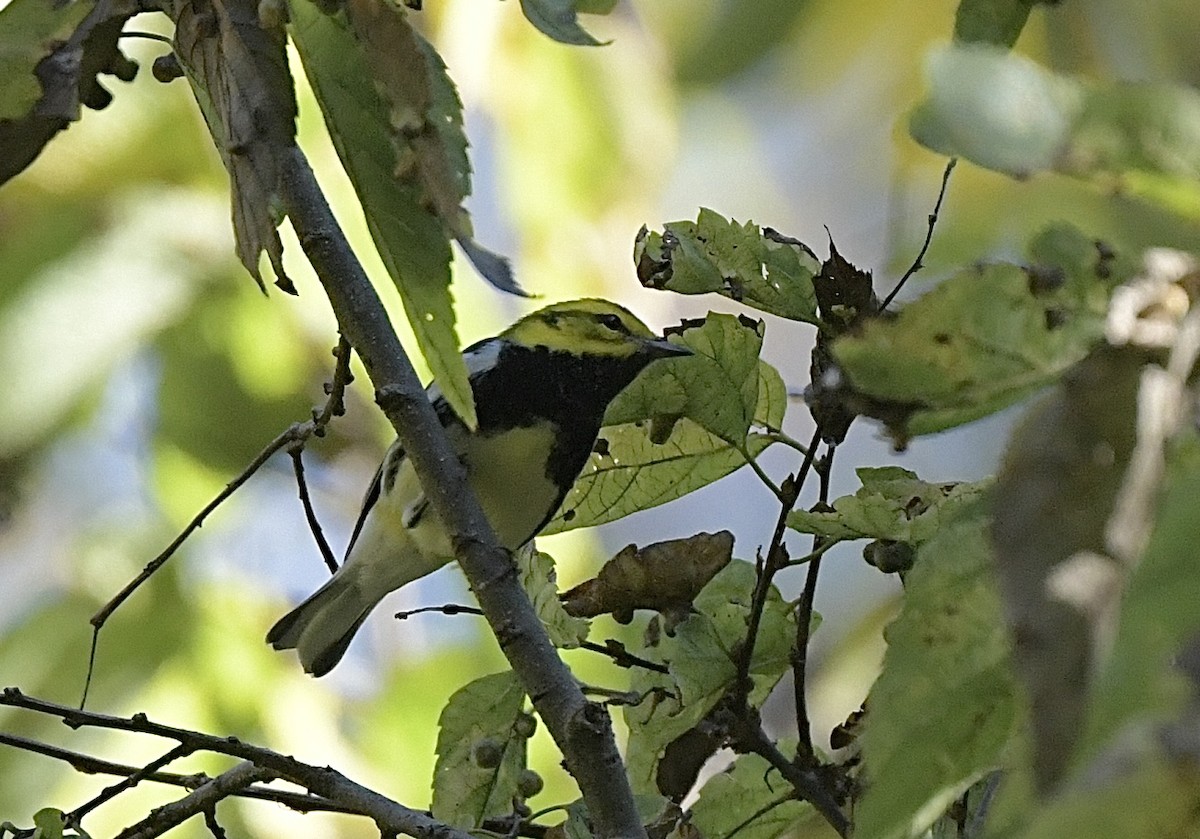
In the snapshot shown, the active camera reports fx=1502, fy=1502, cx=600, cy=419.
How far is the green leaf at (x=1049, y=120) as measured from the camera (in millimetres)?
327

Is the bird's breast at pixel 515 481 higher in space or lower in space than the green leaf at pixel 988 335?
higher

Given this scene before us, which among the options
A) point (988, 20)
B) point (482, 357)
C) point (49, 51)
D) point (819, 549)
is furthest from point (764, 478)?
point (482, 357)

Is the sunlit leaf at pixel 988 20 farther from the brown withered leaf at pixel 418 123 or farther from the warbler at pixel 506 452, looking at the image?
the warbler at pixel 506 452

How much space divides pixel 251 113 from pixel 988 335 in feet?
0.98

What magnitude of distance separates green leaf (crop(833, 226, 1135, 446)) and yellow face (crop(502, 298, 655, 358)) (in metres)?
1.10

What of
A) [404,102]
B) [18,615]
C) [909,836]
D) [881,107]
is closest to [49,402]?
[18,615]

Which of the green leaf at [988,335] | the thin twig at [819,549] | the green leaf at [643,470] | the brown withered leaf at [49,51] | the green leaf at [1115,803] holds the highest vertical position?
the brown withered leaf at [49,51]

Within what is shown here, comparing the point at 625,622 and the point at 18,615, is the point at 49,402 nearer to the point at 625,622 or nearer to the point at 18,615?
the point at 18,615

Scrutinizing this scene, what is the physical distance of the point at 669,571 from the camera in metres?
0.79

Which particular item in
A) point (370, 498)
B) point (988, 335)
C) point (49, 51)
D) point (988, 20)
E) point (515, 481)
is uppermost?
point (370, 498)

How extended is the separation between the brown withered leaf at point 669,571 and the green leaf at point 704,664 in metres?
0.01

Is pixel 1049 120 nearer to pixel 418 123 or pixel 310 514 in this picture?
pixel 418 123

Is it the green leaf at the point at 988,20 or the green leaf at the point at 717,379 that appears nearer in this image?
the green leaf at the point at 988,20

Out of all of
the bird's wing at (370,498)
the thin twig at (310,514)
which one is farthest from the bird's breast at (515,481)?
the thin twig at (310,514)
